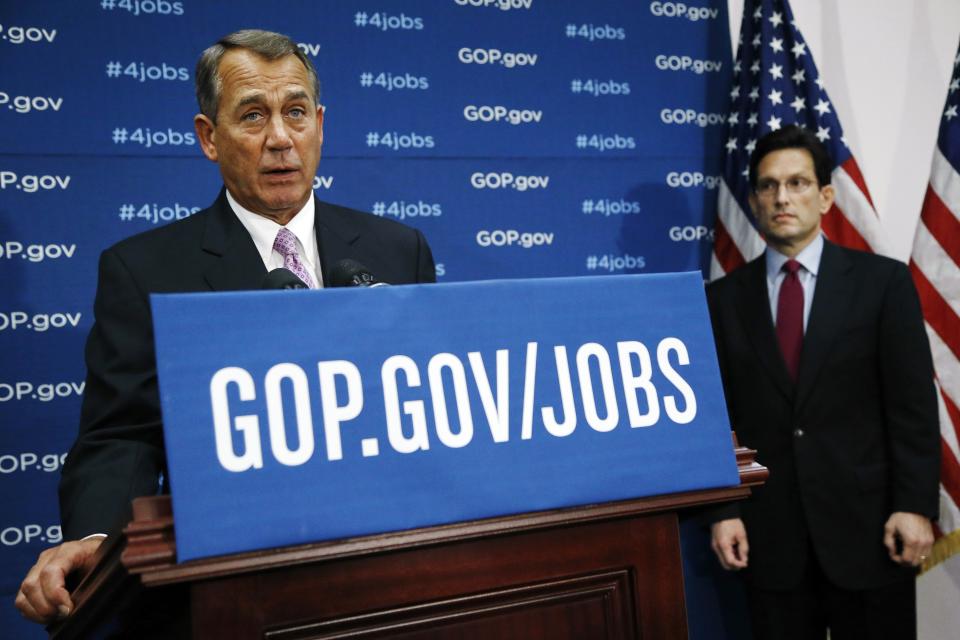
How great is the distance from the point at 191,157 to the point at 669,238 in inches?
66.9

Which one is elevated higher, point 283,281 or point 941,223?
point 941,223

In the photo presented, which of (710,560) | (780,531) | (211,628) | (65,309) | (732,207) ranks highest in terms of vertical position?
(732,207)

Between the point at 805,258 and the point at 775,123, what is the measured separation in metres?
0.69

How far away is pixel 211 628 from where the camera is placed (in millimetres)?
799

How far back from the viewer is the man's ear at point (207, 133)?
158 centimetres

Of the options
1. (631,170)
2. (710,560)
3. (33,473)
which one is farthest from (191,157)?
(710,560)

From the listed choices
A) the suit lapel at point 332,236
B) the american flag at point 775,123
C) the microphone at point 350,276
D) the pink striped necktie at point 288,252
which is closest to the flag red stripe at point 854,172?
the american flag at point 775,123

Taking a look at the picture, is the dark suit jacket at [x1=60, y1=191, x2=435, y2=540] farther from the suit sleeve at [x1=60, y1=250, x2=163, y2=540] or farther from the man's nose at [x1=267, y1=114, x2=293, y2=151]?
the man's nose at [x1=267, y1=114, x2=293, y2=151]

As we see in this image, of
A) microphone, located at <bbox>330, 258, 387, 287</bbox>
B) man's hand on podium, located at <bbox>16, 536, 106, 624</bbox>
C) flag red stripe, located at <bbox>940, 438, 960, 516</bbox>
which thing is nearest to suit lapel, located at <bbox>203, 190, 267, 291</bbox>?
microphone, located at <bbox>330, 258, 387, 287</bbox>

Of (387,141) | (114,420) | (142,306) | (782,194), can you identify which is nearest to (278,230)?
(142,306)

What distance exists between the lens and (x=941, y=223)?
2912 millimetres

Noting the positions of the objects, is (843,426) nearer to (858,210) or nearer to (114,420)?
(858,210)

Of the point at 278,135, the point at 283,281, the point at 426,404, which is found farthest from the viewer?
the point at 278,135

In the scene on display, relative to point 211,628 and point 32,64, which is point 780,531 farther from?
point 32,64
